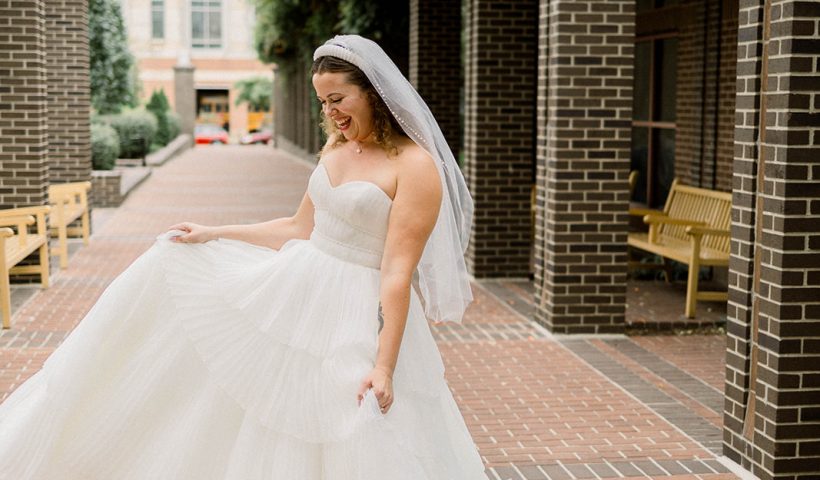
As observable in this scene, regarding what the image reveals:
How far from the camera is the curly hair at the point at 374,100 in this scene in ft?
12.5

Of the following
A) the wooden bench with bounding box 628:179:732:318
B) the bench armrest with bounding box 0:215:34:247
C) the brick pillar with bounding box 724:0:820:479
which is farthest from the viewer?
the bench armrest with bounding box 0:215:34:247

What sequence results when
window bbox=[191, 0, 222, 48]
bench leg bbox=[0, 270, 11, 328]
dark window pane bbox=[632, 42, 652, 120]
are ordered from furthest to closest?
1. window bbox=[191, 0, 222, 48]
2. dark window pane bbox=[632, 42, 652, 120]
3. bench leg bbox=[0, 270, 11, 328]

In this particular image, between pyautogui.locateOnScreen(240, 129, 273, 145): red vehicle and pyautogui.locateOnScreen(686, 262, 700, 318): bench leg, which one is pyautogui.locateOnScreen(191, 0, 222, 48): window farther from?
pyautogui.locateOnScreen(686, 262, 700, 318): bench leg

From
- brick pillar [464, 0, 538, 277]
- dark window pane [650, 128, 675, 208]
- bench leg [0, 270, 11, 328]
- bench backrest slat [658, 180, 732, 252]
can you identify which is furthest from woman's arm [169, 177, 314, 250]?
dark window pane [650, 128, 675, 208]

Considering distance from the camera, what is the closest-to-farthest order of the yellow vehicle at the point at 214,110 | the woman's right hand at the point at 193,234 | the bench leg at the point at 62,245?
the woman's right hand at the point at 193,234 < the bench leg at the point at 62,245 < the yellow vehicle at the point at 214,110

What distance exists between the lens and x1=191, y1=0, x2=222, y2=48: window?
7019cm

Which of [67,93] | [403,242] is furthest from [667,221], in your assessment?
[67,93]

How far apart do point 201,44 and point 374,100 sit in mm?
69290

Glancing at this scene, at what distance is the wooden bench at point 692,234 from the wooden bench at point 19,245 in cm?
570

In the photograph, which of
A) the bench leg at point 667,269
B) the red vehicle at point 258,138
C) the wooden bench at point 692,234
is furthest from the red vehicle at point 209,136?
the bench leg at point 667,269

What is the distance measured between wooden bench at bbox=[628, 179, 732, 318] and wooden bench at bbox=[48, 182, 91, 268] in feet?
19.9

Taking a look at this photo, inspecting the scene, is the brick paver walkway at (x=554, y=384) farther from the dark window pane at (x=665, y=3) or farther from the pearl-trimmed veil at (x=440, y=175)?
the dark window pane at (x=665, y=3)

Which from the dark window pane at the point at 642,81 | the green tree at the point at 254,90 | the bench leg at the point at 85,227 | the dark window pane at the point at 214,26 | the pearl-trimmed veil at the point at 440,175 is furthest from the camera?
the green tree at the point at 254,90

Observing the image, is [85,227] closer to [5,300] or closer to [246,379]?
[5,300]
